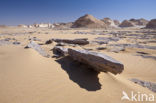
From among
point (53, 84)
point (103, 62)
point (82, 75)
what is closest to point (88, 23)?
point (82, 75)

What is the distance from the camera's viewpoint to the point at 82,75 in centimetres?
370

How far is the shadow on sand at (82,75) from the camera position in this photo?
3.24 metres

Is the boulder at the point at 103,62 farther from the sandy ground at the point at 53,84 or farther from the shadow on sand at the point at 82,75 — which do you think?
the sandy ground at the point at 53,84

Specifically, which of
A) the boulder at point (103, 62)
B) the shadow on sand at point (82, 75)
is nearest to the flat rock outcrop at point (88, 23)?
the shadow on sand at point (82, 75)

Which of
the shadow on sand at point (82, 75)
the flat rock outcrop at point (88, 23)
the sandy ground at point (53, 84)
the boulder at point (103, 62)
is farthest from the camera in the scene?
the flat rock outcrop at point (88, 23)

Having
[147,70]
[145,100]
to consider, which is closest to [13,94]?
[145,100]

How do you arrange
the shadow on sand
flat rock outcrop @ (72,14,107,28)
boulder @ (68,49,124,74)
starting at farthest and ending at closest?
flat rock outcrop @ (72,14,107,28) → the shadow on sand → boulder @ (68,49,124,74)

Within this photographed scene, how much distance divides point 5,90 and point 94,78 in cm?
255

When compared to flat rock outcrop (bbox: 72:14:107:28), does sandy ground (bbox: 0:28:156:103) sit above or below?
below

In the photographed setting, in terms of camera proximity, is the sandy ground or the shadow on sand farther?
the shadow on sand

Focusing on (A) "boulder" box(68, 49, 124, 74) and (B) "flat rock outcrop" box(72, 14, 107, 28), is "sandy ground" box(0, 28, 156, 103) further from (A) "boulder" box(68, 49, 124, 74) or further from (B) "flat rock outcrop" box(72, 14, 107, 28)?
(B) "flat rock outcrop" box(72, 14, 107, 28)

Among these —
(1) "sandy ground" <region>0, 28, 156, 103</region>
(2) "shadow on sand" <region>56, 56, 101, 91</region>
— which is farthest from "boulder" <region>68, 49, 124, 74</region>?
(1) "sandy ground" <region>0, 28, 156, 103</region>

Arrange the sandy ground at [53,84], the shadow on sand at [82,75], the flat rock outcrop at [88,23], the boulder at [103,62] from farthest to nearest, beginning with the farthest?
the flat rock outcrop at [88,23], the shadow on sand at [82,75], the boulder at [103,62], the sandy ground at [53,84]

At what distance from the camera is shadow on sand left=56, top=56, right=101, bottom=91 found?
3244mm
